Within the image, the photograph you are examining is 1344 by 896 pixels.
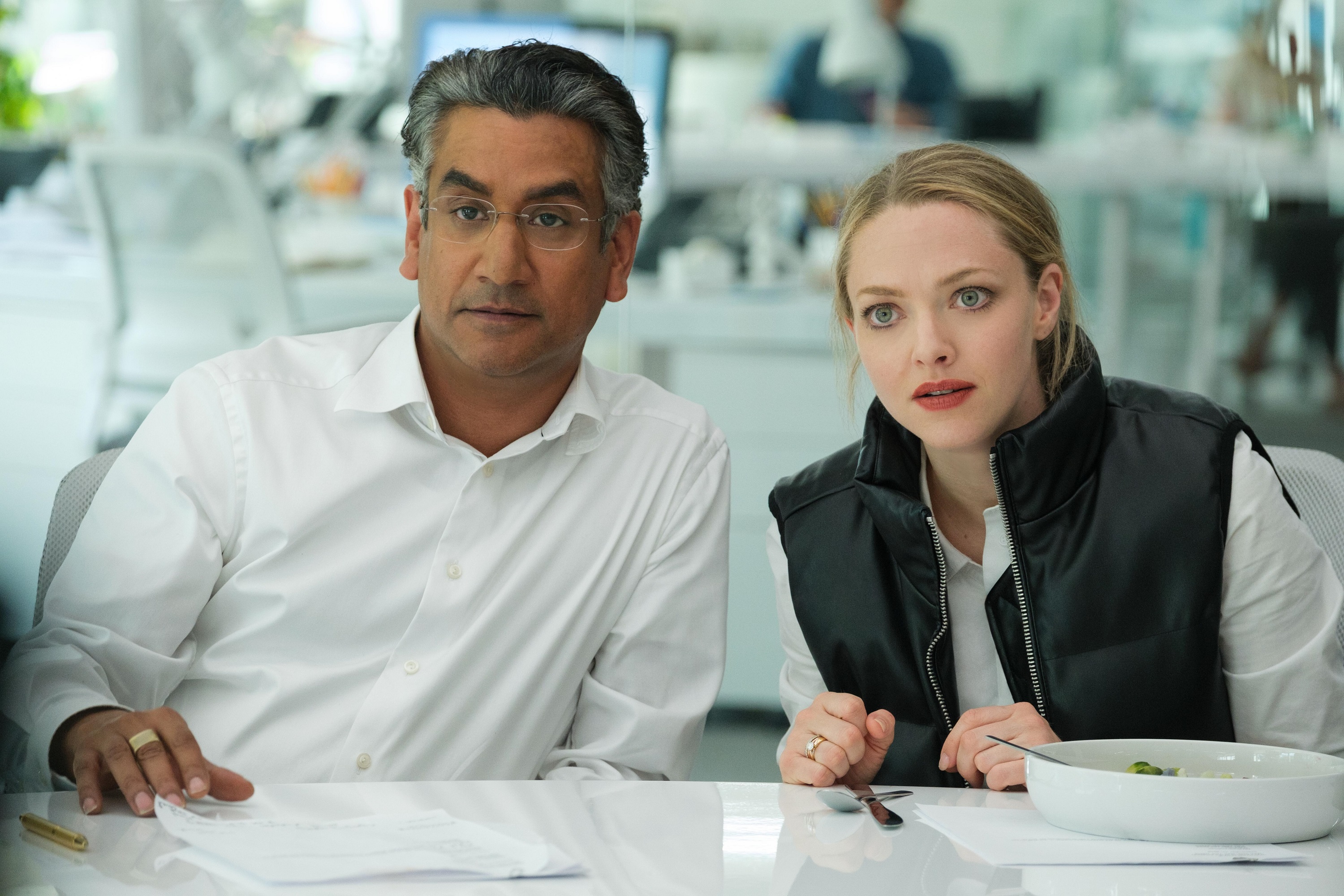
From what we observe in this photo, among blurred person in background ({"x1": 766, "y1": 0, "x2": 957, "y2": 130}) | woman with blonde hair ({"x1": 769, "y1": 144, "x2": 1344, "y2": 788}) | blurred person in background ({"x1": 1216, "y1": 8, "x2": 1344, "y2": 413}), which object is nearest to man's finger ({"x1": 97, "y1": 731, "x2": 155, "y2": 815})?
woman with blonde hair ({"x1": 769, "y1": 144, "x2": 1344, "y2": 788})

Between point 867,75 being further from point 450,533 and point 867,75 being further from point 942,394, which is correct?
point 450,533

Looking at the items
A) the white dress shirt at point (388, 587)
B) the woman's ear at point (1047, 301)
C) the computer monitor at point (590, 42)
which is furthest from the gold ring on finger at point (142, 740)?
the computer monitor at point (590, 42)

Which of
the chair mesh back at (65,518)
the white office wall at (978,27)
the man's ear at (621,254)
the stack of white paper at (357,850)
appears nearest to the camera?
the stack of white paper at (357,850)

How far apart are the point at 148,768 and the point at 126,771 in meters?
0.02

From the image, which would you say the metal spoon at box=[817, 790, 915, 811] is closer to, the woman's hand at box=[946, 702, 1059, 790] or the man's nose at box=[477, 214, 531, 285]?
the woman's hand at box=[946, 702, 1059, 790]

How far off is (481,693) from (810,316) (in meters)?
1.93

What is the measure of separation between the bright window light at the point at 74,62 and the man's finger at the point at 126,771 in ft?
8.39

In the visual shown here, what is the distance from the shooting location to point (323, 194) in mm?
3141

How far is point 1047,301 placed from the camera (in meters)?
1.43

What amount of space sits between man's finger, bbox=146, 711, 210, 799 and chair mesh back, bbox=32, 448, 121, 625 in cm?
42

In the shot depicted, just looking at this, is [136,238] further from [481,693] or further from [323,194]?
[481,693]

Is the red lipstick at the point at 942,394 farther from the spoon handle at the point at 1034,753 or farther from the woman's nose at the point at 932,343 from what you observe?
the spoon handle at the point at 1034,753

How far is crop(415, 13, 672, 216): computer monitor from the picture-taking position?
296cm

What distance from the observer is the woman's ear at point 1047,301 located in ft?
4.66
